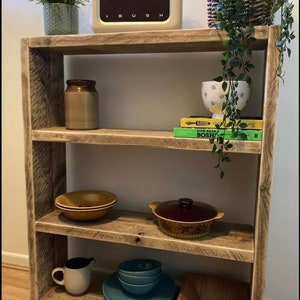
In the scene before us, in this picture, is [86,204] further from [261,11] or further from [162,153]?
[261,11]

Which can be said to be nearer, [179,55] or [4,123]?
A: [179,55]

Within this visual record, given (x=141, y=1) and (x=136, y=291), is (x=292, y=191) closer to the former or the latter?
(x=136, y=291)

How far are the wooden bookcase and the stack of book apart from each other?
20 mm

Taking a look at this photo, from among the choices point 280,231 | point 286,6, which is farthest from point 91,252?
point 286,6

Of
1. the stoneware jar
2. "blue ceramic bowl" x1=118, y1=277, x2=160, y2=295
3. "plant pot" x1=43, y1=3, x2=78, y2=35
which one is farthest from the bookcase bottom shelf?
"plant pot" x1=43, y1=3, x2=78, y2=35

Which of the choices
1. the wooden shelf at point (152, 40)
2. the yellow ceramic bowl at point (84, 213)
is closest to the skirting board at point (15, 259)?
the yellow ceramic bowl at point (84, 213)

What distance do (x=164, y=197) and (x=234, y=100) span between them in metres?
0.58

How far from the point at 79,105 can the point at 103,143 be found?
0.21 m

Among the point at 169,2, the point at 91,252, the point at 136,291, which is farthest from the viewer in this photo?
the point at 91,252

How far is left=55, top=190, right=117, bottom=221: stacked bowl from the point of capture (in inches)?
46.3

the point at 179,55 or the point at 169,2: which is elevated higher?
the point at 169,2

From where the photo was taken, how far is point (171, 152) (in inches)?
52.8

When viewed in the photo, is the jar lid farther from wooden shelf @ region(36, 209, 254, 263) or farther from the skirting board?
the skirting board

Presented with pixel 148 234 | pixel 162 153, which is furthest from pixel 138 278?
pixel 162 153
